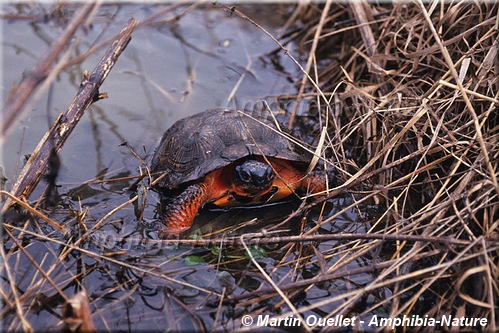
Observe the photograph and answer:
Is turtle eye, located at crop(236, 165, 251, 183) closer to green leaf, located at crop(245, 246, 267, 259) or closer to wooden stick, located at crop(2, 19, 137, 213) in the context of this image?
green leaf, located at crop(245, 246, 267, 259)

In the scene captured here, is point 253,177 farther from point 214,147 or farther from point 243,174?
point 214,147

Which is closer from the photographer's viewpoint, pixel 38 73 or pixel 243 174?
pixel 38 73

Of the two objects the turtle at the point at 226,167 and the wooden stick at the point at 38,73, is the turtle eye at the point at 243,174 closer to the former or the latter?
the turtle at the point at 226,167

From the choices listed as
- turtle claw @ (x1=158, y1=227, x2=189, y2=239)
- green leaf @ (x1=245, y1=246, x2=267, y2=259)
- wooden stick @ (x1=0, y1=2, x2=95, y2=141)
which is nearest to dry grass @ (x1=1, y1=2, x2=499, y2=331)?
green leaf @ (x1=245, y1=246, x2=267, y2=259)

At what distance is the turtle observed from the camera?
2.88 meters

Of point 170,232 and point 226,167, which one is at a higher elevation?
point 226,167

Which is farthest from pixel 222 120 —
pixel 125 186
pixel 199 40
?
pixel 199 40

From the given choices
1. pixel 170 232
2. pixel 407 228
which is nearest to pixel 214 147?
pixel 170 232

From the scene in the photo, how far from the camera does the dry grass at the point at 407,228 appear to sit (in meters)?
2.16

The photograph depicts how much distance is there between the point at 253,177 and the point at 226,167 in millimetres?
298

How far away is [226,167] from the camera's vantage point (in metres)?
3.10

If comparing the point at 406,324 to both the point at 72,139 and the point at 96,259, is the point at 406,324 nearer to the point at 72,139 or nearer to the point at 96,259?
the point at 96,259

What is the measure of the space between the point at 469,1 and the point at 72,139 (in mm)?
2914

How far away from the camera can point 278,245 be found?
2.66 m
